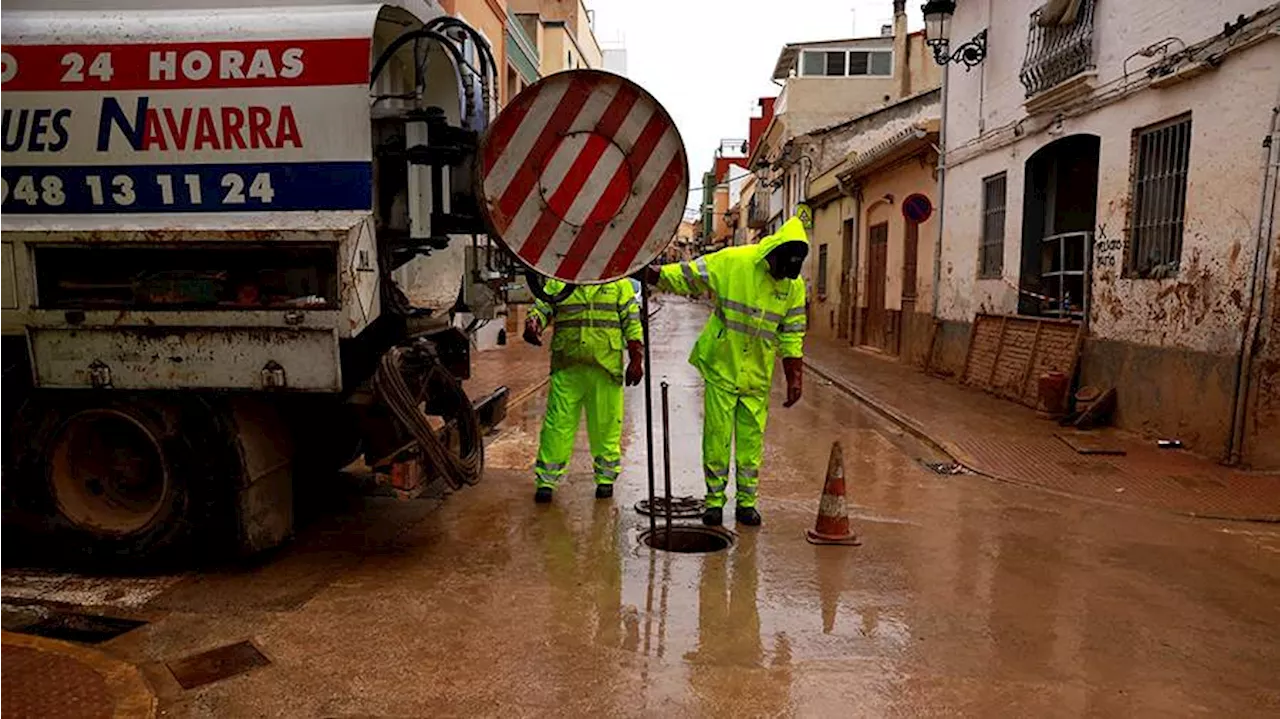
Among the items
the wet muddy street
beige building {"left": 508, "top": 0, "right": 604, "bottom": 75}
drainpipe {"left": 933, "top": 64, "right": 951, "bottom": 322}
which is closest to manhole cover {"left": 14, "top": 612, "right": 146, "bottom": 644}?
the wet muddy street

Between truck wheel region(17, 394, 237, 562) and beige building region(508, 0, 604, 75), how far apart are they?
59.6 ft

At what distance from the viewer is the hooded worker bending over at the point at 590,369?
5.64 m

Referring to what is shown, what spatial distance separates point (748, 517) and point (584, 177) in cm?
238

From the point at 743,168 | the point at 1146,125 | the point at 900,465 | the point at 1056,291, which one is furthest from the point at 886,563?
the point at 743,168

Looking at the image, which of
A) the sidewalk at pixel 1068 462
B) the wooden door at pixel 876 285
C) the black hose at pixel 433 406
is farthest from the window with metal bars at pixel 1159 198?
the wooden door at pixel 876 285

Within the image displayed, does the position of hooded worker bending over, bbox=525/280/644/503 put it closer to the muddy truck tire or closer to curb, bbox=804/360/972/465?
the muddy truck tire

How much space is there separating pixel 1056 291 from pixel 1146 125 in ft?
9.35

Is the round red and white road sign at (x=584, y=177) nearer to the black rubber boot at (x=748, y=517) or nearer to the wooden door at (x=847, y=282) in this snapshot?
the black rubber boot at (x=748, y=517)

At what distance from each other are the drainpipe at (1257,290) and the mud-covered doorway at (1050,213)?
12.8ft

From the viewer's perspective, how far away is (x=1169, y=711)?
10.5ft

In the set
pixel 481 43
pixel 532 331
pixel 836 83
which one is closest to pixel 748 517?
pixel 532 331

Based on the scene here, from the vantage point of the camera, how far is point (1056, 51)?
10055mm

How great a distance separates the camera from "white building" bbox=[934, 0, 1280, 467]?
22.8ft

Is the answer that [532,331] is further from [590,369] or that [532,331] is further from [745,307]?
[745,307]
